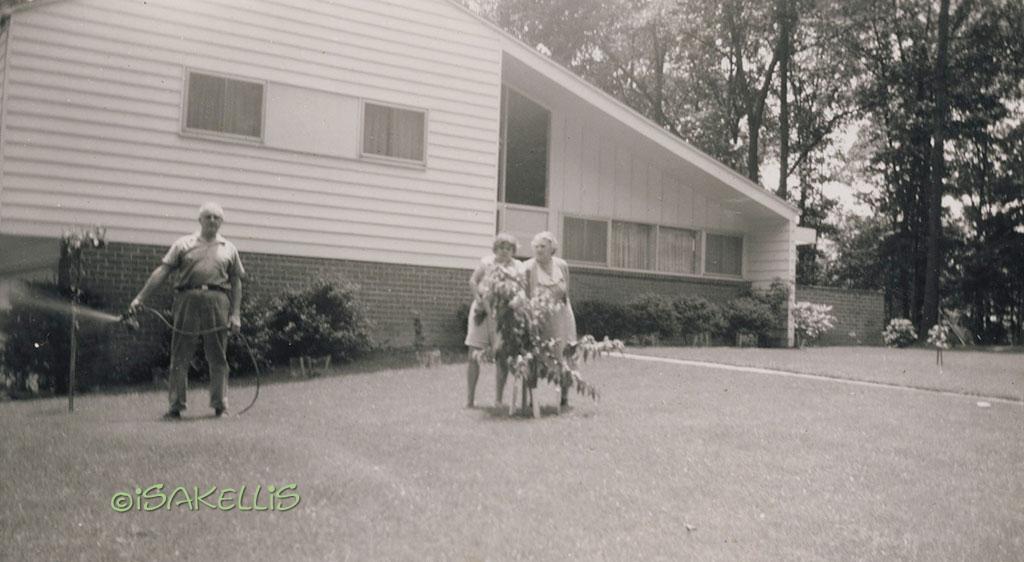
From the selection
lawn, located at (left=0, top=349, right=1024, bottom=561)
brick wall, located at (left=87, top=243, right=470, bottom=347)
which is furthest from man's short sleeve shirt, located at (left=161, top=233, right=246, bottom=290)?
brick wall, located at (left=87, top=243, right=470, bottom=347)

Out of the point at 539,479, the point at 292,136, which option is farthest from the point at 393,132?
the point at 539,479

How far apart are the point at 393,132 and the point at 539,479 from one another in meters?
9.37

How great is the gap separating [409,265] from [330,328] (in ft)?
7.30

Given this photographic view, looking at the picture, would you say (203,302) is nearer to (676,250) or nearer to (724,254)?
(676,250)

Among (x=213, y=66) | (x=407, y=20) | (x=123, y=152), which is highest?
(x=407, y=20)

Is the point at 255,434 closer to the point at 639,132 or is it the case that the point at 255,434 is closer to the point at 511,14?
the point at 639,132

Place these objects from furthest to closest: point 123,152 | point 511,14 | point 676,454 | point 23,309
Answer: point 511,14, point 123,152, point 23,309, point 676,454

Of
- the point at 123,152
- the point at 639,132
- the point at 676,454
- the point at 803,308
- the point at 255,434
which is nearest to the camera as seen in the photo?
the point at 676,454

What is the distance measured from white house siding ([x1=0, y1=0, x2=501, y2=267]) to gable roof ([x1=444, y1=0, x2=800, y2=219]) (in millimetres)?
584

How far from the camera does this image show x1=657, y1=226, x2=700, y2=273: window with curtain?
1864 centimetres

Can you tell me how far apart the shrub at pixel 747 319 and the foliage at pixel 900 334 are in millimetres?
3650

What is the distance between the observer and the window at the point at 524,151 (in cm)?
1677

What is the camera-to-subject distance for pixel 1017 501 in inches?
201

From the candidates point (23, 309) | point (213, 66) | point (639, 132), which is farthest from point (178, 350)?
point (639, 132)
